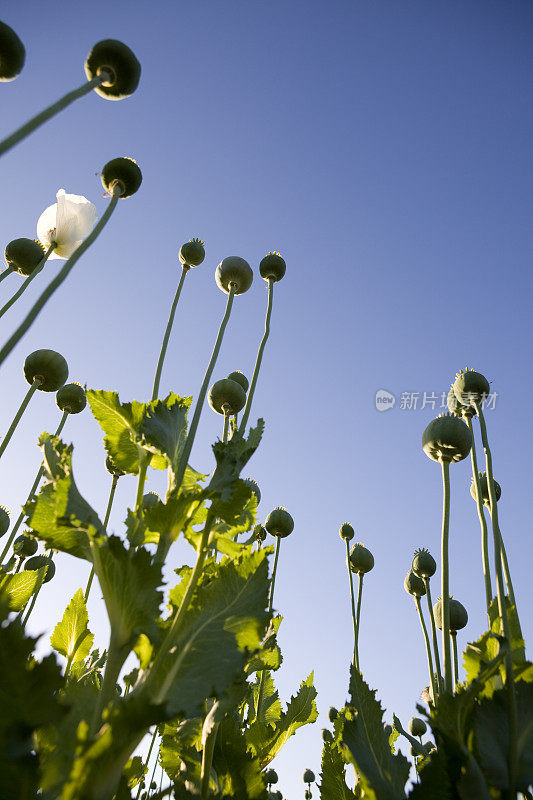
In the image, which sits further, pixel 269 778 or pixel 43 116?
pixel 269 778

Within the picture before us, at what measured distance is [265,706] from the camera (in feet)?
8.44

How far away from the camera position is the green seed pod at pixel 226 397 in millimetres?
2340

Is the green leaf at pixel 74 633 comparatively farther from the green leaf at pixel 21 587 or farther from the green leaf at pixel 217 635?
the green leaf at pixel 217 635

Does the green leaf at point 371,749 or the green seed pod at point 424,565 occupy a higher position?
the green seed pod at point 424,565

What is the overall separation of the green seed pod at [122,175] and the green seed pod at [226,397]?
2.93 feet

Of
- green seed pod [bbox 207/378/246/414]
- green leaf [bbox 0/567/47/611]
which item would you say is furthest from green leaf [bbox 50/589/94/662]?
green seed pod [bbox 207/378/246/414]

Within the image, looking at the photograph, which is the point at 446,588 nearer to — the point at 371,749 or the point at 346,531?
the point at 371,749

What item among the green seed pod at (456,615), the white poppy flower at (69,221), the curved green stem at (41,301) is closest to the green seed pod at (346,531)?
the green seed pod at (456,615)

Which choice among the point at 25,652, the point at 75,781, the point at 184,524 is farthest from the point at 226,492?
the point at 75,781

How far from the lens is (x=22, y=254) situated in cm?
282

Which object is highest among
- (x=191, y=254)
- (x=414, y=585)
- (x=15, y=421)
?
(x=191, y=254)

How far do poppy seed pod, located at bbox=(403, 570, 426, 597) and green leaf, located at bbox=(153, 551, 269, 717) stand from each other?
2185 mm

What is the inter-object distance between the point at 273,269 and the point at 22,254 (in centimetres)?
136

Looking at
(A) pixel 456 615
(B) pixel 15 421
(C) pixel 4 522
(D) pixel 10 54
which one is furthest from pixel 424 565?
(D) pixel 10 54
